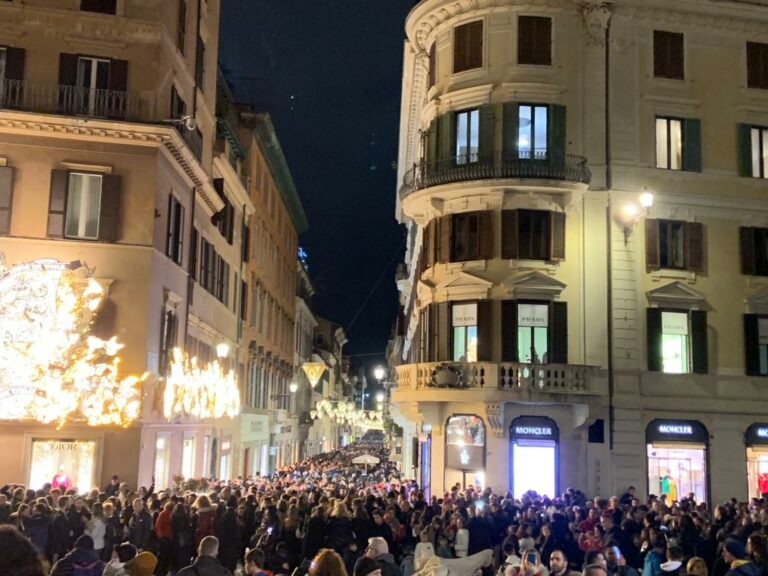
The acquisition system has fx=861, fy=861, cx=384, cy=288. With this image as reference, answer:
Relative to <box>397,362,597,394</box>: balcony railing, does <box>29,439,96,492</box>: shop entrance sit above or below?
below

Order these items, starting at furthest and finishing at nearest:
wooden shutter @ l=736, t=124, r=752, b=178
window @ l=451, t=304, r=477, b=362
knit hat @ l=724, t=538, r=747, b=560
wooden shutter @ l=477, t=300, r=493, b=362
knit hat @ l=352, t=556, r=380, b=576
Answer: wooden shutter @ l=736, t=124, r=752, b=178
window @ l=451, t=304, r=477, b=362
wooden shutter @ l=477, t=300, r=493, b=362
knit hat @ l=724, t=538, r=747, b=560
knit hat @ l=352, t=556, r=380, b=576

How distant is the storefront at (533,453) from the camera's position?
28.7 m

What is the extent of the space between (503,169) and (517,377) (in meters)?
7.07

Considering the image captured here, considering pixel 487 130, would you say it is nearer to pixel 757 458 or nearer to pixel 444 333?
pixel 444 333

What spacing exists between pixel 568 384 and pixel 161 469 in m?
13.8

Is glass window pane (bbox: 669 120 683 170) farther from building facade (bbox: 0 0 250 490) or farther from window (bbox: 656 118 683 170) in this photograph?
building facade (bbox: 0 0 250 490)

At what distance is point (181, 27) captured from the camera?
30.8 metres

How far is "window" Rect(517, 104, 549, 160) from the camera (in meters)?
29.8

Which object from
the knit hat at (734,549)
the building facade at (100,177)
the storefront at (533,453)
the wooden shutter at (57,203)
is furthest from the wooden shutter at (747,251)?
the wooden shutter at (57,203)

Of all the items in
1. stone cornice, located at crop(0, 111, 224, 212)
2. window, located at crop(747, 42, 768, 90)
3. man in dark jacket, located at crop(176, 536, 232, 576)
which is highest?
window, located at crop(747, 42, 768, 90)

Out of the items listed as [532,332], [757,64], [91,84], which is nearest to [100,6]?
[91,84]

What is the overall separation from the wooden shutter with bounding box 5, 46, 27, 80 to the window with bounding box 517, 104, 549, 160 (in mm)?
16193

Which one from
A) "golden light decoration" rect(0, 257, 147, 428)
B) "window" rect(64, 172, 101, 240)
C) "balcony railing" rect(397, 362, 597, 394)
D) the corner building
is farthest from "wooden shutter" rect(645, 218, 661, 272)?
"window" rect(64, 172, 101, 240)

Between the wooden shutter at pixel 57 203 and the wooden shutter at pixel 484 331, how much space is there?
13652 mm
